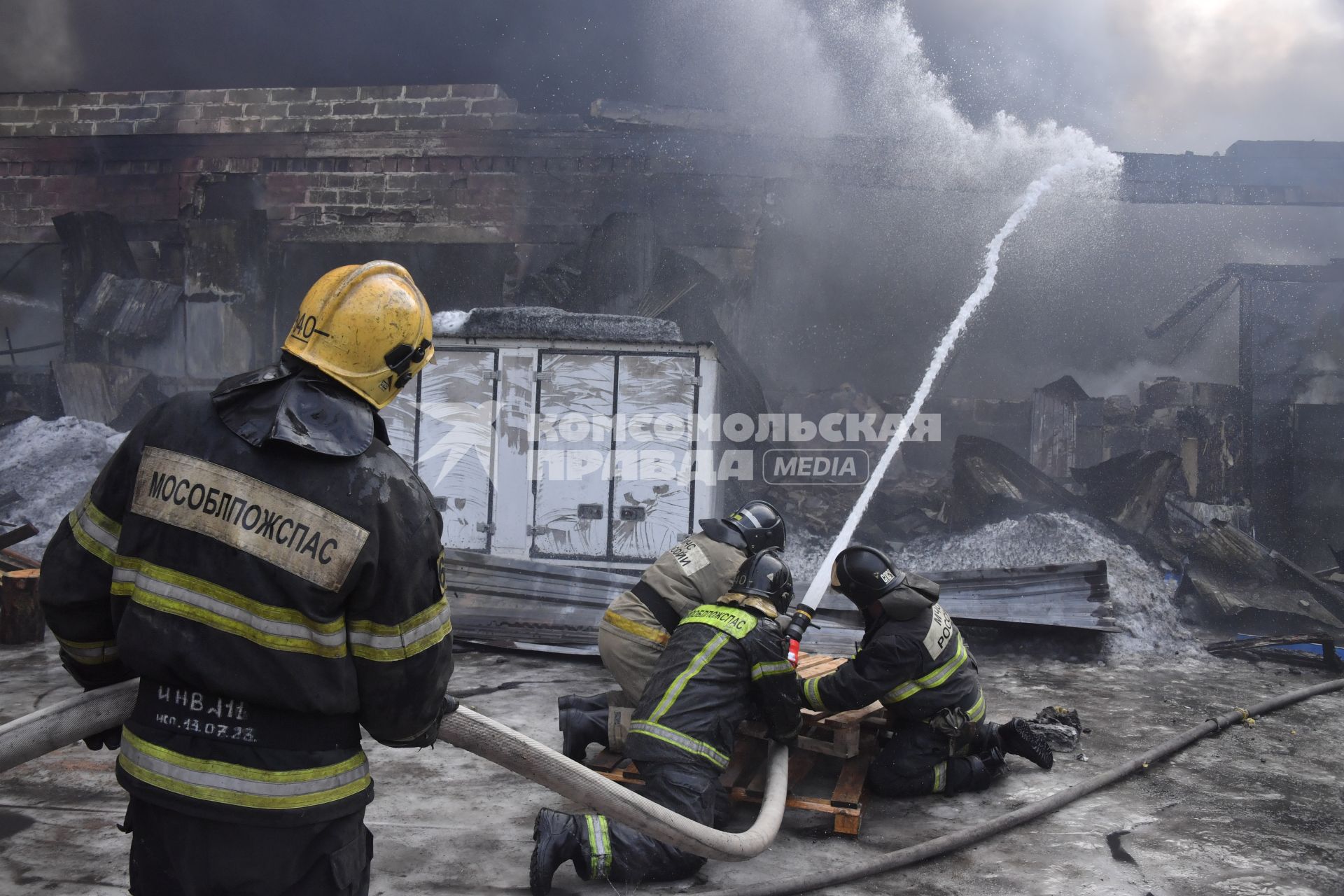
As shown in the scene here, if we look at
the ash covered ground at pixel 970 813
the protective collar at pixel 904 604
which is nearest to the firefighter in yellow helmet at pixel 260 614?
the ash covered ground at pixel 970 813

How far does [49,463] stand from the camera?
452 inches

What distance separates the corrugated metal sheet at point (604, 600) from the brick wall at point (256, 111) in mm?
9368

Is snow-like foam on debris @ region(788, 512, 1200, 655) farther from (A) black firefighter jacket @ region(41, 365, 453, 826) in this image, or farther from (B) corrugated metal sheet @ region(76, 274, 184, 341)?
(B) corrugated metal sheet @ region(76, 274, 184, 341)

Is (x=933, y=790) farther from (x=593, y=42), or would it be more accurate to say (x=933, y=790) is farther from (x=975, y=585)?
(x=593, y=42)

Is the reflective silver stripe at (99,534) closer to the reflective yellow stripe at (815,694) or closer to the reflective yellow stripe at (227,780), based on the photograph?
the reflective yellow stripe at (227,780)

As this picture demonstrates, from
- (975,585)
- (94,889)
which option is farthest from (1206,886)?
(975,585)

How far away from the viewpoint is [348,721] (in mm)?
1855

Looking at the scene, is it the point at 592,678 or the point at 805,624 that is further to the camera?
the point at 592,678

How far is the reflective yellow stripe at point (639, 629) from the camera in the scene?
4363 millimetres

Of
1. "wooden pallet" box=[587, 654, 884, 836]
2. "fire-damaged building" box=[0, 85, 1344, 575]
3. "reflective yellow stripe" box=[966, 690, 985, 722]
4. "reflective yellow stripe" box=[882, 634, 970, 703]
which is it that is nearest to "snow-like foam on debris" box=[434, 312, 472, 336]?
"fire-damaged building" box=[0, 85, 1344, 575]

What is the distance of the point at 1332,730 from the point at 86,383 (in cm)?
1416

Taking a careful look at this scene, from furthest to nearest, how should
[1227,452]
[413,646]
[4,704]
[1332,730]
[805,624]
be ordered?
[1227,452] → [1332,730] → [4,704] → [805,624] → [413,646]

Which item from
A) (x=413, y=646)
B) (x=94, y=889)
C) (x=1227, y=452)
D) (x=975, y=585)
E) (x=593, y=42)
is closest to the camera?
(x=413, y=646)

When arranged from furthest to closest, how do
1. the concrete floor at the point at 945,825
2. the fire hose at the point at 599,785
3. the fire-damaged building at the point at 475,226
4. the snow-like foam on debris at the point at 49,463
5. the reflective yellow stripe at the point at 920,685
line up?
the fire-damaged building at the point at 475,226 → the snow-like foam on debris at the point at 49,463 → the reflective yellow stripe at the point at 920,685 → the concrete floor at the point at 945,825 → the fire hose at the point at 599,785
